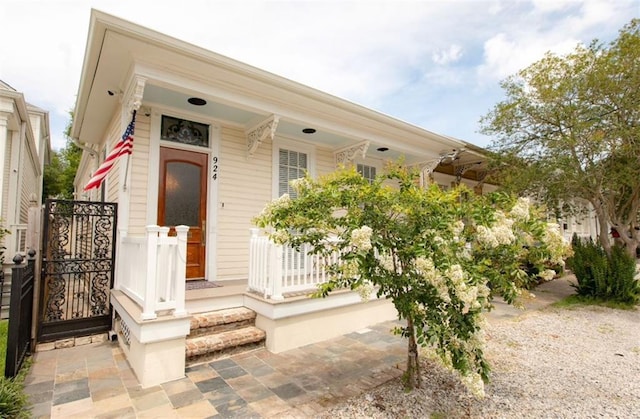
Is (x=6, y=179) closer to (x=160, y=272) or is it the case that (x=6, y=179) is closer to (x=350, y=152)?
(x=160, y=272)

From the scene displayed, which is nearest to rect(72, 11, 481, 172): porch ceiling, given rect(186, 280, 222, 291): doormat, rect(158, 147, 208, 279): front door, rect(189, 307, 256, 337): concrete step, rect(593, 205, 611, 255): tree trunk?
rect(158, 147, 208, 279): front door

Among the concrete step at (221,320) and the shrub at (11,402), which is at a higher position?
the concrete step at (221,320)

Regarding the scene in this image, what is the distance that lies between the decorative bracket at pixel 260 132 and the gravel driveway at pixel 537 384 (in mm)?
3617

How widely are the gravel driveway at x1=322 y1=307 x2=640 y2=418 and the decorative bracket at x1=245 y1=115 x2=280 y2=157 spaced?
362 cm

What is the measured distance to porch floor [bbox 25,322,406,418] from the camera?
231cm

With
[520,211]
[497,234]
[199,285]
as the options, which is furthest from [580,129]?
[199,285]

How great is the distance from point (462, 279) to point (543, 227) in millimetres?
897

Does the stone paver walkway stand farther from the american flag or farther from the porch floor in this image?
the american flag

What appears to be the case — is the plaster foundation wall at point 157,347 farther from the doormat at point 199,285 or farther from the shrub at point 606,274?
the shrub at point 606,274

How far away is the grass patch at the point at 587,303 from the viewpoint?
575 cm

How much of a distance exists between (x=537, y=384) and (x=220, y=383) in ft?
9.18

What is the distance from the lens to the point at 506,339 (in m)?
4.06

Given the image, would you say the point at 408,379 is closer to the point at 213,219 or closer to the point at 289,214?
the point at 289,214

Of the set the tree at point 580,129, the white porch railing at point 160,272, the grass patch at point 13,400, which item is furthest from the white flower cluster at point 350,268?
the tree at point 580,129
